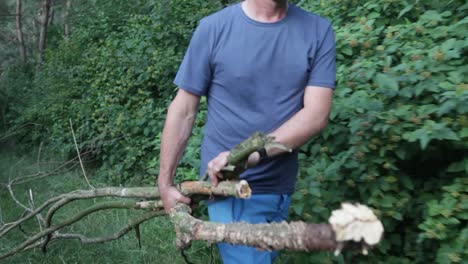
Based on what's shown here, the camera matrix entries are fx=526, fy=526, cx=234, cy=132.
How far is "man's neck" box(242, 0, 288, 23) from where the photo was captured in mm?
2336

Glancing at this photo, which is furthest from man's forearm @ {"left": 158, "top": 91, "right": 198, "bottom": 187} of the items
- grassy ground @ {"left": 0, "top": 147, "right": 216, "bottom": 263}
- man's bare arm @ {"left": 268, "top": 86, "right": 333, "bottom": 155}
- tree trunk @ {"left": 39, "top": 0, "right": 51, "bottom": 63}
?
tree trunk @ {"left": 39, "top": 0, "right": 51, "bottom": 63}

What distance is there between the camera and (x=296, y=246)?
5.39 feet

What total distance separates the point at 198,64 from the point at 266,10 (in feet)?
1.28

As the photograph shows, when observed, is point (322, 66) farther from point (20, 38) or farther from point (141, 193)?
point (20, 38)

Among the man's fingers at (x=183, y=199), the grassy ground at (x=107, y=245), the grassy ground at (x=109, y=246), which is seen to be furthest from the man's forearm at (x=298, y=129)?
the grassy ground at (x=107, y=245)

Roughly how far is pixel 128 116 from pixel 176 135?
4.58 metres

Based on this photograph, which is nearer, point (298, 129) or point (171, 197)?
point (298, 129)

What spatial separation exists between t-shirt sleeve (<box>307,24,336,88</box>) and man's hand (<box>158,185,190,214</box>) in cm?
77

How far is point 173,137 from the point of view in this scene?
2.47 meters

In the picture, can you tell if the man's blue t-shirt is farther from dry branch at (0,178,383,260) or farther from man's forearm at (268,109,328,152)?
dry branch at (0,178,383,260)

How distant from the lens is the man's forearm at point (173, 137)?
8.09ft

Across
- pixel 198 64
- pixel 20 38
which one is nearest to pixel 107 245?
pixel 198 64

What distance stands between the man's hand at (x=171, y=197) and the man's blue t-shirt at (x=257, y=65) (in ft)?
1.11

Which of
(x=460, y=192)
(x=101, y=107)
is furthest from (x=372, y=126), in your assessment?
(x=101, y=107)
